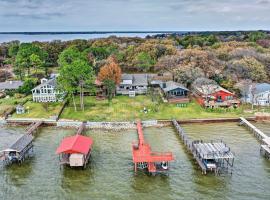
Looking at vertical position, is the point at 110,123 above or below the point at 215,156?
above

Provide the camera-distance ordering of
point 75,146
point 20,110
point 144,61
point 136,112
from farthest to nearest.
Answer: point 144,61
point 20,110
point 136,112
point 75,146

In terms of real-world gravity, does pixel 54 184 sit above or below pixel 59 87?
below

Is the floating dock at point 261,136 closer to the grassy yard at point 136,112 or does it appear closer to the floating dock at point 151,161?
the grassy yard at point 136,112

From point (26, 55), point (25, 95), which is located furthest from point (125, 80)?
point (26, 55)

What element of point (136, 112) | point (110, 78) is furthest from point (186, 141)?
point (110, 78)

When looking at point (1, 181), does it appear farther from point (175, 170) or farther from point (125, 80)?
point (125, 80)

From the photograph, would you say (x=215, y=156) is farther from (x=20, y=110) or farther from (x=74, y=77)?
(x=20, y=110)
